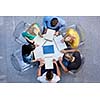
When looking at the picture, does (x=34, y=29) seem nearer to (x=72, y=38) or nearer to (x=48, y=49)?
(x=48, y=49)

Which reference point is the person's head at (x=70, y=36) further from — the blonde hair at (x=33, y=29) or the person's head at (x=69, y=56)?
the blonde hair at (x=33, y=29)

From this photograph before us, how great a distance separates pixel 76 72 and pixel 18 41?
0.51 meters

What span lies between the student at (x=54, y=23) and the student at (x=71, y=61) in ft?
0.61

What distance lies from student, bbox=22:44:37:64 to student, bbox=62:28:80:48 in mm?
264

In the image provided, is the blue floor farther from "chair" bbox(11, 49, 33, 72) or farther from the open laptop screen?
the open laptop screen

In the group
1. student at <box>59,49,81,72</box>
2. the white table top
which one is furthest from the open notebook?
student at <box>59,49,81,72</box>

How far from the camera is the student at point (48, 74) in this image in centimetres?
175

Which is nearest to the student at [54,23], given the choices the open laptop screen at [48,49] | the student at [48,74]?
the open laptop screen at [48,49]

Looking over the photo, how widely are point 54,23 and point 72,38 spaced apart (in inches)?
7.1

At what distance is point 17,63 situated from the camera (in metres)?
1.76
